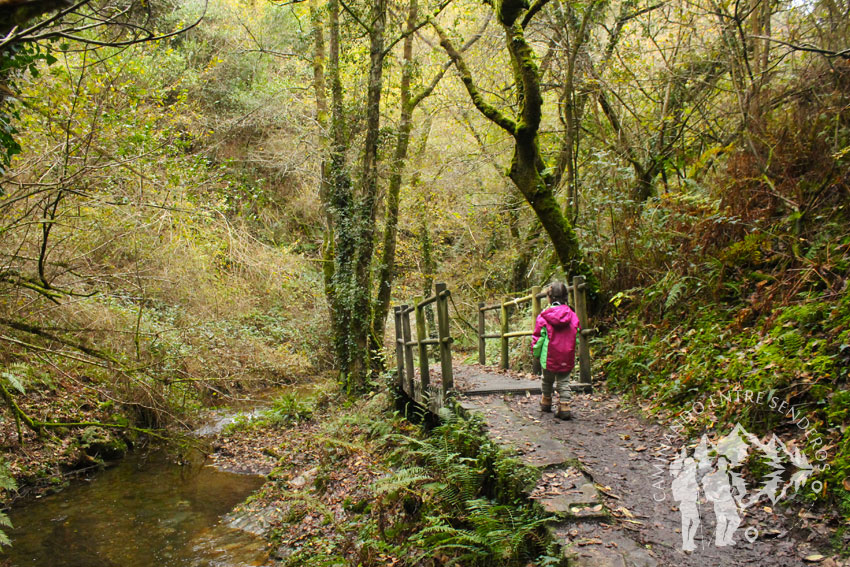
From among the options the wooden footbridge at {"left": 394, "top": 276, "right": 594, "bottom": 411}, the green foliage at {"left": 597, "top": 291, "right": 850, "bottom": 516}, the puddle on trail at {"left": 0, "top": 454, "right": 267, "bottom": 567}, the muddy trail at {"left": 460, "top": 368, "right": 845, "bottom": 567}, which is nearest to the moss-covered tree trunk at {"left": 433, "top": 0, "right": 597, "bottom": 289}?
the wooden footbridge at {"left": 394, "top": 276, "right": 594, "bottom": 411}

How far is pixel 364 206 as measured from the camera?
1205cm

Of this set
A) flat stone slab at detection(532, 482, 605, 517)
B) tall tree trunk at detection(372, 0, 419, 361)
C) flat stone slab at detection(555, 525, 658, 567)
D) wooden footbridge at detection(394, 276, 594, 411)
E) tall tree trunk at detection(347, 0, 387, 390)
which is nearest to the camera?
flat stone slab at detection(555, 525, 658, 567)

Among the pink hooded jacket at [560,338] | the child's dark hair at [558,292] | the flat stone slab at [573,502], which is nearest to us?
the flat stone slab at [573,502]

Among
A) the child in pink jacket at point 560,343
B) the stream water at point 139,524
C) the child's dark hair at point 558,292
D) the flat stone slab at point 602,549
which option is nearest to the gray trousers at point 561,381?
the child in pink jacket at point 560,343

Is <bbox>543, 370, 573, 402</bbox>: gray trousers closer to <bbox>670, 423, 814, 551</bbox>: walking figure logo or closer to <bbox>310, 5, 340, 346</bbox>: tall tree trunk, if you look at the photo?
<bbox>670, 423, 814, 551</bbox>: walking figure logo

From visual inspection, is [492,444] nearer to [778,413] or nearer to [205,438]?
[778,413]

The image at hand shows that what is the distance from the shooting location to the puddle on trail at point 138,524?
20.9ft

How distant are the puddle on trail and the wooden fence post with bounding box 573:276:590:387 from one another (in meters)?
4.95

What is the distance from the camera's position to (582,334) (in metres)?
7.62

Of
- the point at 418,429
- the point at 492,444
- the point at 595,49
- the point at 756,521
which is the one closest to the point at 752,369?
the point at 756,521

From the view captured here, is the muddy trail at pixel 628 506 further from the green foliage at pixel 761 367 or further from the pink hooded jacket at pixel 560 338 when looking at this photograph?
the pink hooded jacket at pixel 560 338

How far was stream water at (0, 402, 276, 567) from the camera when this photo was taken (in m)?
6.37

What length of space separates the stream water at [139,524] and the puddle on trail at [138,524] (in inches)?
0.4

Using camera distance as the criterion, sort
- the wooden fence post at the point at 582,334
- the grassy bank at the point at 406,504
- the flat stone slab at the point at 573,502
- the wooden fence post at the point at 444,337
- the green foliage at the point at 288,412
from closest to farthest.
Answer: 1. the flat stone slab at the point at 573,502
2. the grassy bank at the point at 406,504
3. the wooden fence post at the point at 444,337
4. the wooden fence post at the point at 582,334
5. the green foliage at the point at 288,412
